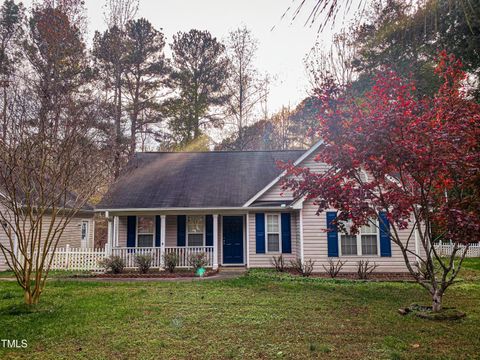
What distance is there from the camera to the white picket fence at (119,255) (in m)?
13.9

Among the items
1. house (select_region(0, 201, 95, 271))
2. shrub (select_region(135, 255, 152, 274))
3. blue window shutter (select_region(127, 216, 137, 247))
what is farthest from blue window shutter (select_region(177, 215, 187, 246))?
house (select_region(0, 201, 95, 271))

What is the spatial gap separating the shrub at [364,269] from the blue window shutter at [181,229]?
7300 mm

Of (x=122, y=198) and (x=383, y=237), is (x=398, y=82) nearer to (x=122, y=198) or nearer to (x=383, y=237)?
(x=383, y=237)

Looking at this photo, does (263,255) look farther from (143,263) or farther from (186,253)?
(143,263)

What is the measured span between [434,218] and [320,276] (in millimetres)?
6252

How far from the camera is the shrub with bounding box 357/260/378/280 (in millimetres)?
11771

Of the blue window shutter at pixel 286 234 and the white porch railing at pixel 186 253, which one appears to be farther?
the blue window shutter at pixel 286 234

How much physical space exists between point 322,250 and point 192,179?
7105mm

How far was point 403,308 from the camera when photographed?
24.4 ft

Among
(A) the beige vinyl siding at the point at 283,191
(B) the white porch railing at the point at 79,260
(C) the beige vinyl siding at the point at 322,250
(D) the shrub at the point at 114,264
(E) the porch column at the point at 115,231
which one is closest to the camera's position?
(C) the beige vinyl siding at the point at 322,250

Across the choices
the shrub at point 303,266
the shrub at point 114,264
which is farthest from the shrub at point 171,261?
the shrub at point 303,266

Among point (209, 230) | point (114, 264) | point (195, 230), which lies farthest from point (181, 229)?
point (114, 264)

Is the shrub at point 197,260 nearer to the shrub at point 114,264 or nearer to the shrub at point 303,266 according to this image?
the shrub at point 114,264

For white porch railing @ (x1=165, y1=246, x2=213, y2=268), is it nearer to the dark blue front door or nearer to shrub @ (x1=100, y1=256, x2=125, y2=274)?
the dark blue front door
